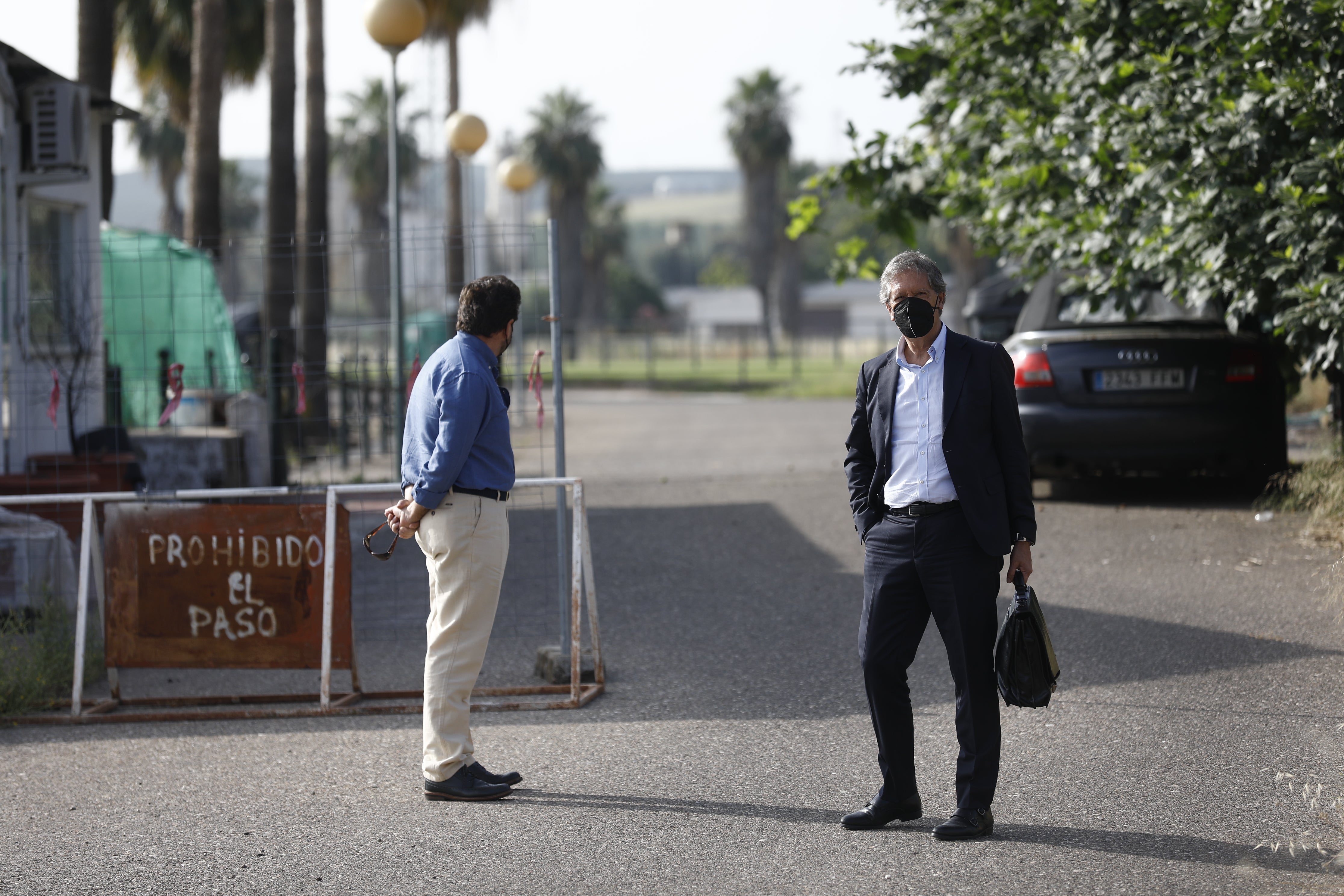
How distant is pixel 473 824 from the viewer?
4.67 meters

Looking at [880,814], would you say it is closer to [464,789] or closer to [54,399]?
[464,789]

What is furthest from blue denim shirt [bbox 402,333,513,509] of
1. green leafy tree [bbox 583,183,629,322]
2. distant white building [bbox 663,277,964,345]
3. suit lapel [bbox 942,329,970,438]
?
distant white building [bbox 663,277,964,345]

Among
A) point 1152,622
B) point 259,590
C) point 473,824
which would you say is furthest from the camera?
point 1152,622

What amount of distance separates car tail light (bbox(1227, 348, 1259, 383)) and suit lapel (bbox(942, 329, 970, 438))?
254 inches

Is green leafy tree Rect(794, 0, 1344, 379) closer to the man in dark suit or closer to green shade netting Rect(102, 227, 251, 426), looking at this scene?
the man in dark suit

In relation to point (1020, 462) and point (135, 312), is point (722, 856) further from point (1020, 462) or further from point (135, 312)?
point (135, 312)

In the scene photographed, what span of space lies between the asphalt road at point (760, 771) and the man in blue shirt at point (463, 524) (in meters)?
0.19

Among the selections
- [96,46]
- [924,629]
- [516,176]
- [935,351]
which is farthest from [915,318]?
[516,176]

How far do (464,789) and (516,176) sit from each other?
17793 millimetres

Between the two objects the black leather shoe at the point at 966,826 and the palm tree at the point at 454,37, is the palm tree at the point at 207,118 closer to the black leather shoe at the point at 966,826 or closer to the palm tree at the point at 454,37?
the palm tree at the point at 454,37

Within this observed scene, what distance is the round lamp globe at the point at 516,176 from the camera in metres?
21.7

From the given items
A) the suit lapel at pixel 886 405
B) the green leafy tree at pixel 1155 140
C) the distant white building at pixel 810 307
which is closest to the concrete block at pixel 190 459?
the green leafy tree at pixel 1155 140

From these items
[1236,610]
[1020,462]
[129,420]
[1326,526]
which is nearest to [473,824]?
[1020,462]

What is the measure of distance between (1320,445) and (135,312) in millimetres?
10989
